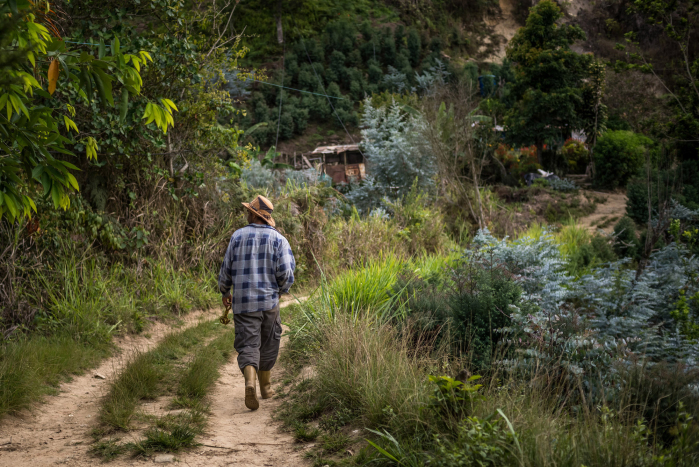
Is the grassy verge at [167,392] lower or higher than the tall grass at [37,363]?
lower

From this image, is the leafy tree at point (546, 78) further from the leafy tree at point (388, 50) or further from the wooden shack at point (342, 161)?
the leafy tree at point (388, 50)

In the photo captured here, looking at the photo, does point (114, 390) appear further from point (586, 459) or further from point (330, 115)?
point (330, 115)

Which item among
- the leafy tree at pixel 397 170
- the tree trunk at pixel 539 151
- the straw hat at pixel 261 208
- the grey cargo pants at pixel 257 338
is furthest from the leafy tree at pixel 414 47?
the grey cargo pants at pixel 257 338

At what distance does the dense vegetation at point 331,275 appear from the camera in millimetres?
2900

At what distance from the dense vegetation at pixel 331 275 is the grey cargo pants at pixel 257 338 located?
1.51ft

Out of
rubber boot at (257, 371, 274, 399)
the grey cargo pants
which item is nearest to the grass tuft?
the grey cargo pants

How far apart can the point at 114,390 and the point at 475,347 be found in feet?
10.8

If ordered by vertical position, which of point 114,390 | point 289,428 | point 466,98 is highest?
point 466,98

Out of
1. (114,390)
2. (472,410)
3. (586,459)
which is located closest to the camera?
(586,459)

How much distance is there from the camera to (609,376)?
4.15 meters

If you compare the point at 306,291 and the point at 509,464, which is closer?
the point at 509,464

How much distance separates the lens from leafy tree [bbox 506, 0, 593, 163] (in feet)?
79.0

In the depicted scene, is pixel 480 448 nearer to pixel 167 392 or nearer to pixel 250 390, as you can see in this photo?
pixel 250 390

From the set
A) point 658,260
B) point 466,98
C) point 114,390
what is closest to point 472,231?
point 466,98
